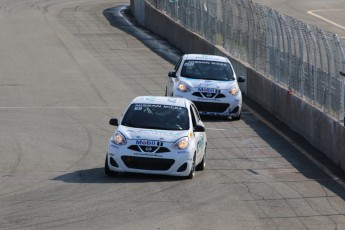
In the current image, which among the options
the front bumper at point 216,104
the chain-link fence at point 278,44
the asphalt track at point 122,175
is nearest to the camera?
the asphalt track at point 122,175

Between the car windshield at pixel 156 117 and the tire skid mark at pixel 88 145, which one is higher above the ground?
the car windshield at pixel 156 117

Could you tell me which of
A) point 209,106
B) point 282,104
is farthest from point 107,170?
point 282,104

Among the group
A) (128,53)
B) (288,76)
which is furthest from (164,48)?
(288,76)

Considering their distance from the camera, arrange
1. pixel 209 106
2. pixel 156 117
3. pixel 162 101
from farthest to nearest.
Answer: pixel 209 106 → pixel 162 101 → pixel 156 117

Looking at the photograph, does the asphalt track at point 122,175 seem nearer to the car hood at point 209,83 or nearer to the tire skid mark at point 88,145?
the tire skid mark at point 88,145

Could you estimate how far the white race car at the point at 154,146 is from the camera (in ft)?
59.1

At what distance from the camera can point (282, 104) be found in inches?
1051

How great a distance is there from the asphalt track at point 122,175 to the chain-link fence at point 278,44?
3.87 feet

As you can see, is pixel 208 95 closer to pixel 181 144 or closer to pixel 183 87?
pixel 183 87

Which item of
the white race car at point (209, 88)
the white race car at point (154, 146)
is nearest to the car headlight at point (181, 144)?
the white race car at point (154, 146)

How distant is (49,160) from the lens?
19.9m

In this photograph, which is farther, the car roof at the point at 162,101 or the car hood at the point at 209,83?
the car hood at the point at 209,83

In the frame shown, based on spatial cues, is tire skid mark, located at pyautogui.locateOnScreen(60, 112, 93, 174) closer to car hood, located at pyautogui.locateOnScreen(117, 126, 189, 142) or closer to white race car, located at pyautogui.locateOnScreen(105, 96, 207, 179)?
white race car, located at pyautogui.locateOnScreen(105, 96, 207, 179)

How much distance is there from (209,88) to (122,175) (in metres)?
8.42
